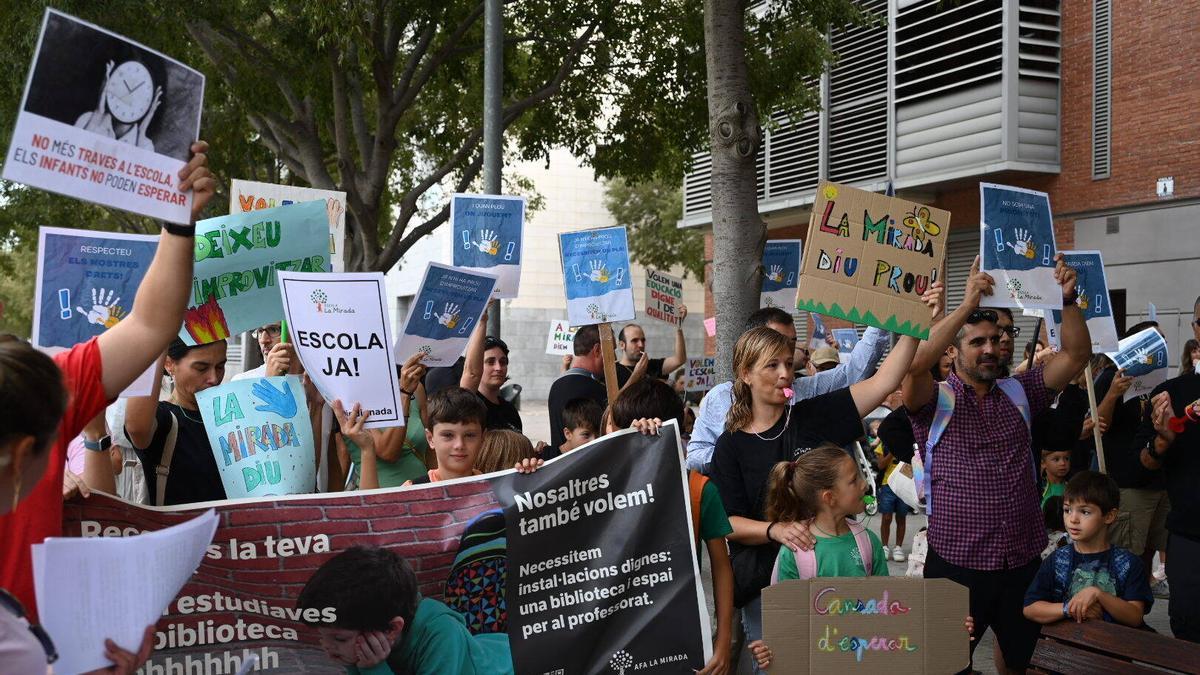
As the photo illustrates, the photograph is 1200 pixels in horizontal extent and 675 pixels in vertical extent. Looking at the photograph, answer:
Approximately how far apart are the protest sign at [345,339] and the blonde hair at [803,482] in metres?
1.49

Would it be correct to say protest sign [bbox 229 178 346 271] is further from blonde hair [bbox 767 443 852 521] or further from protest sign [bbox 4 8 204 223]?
protest sign [bbox 4 8 204 223]

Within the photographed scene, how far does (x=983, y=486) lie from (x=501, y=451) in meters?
2.05

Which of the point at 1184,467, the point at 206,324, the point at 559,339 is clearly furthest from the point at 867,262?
the point at 559,339

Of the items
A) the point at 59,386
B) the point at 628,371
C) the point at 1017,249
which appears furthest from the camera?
the point at 628,371

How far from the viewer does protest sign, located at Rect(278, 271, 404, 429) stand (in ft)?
14.5

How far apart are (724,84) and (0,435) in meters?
6.02

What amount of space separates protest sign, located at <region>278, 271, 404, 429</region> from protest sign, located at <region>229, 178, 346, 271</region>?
5.20 ft

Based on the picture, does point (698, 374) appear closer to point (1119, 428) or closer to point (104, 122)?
point (1119, 428)

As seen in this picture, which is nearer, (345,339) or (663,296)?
(345,339)

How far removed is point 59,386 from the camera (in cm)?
217

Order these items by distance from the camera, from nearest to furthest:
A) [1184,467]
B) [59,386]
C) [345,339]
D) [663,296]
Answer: [59,386], [345,339], [1184,467], [663,296]

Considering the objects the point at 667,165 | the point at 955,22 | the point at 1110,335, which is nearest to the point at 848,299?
the point at 1110,335

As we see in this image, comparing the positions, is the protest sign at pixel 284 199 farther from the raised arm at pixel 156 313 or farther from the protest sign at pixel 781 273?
the protest sign at pixel 781 273

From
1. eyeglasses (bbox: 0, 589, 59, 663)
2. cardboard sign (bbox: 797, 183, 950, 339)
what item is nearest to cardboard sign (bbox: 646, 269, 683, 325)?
cardboard sign (bbox: 797, 183, 950, 339)
